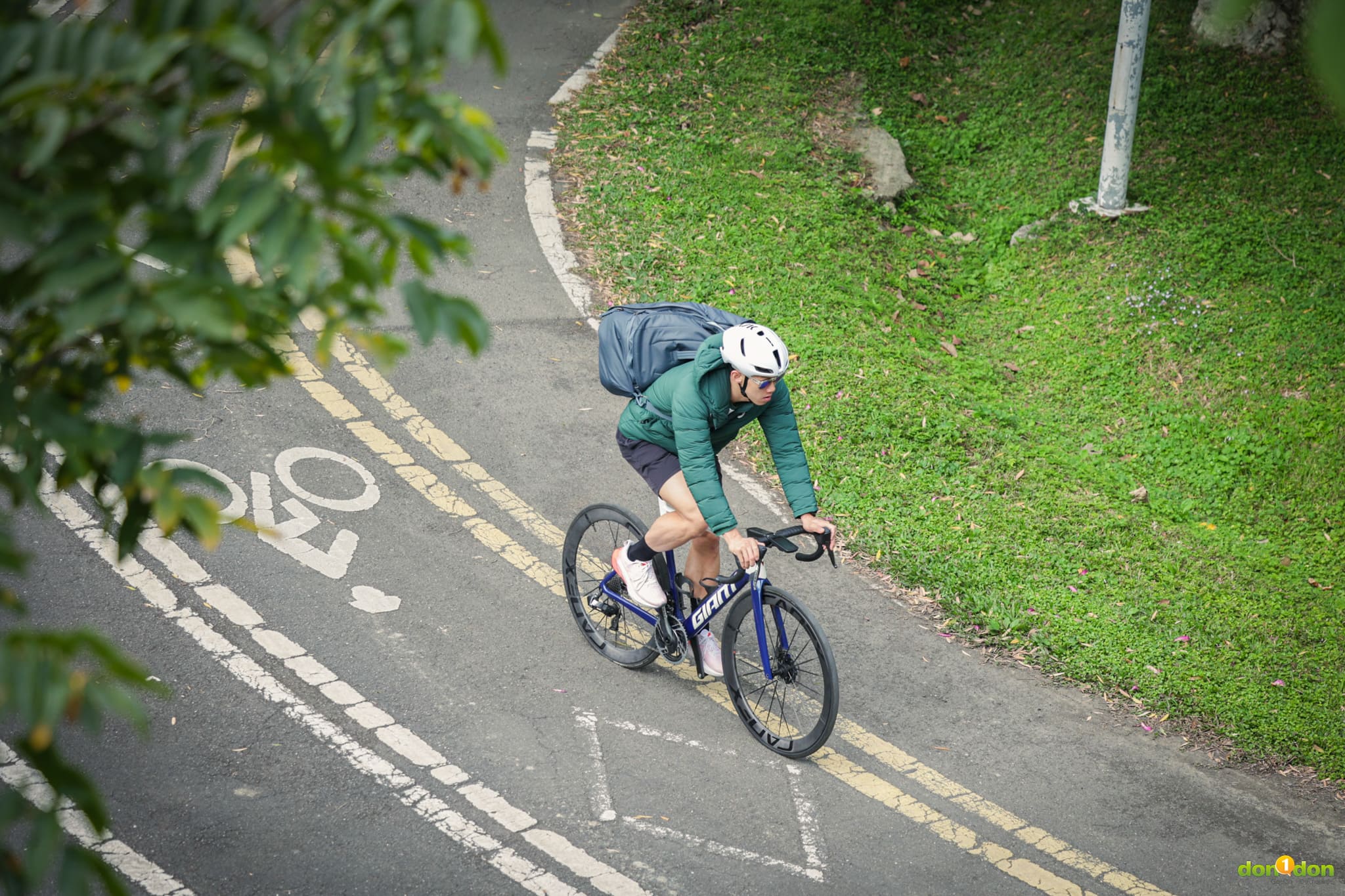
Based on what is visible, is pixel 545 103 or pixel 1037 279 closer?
pixel 1037 279

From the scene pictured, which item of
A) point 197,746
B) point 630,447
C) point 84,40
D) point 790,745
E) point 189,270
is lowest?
point 790,745

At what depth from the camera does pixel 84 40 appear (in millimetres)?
2053

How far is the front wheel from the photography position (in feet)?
16.7

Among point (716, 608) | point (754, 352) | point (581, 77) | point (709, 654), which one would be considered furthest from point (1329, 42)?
point (581, 77)

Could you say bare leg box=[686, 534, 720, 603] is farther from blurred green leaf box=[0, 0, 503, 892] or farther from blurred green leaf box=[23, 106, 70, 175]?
blurred green leaf box=[23, 106, 70, 175]

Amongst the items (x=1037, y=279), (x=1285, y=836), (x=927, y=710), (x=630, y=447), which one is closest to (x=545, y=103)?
(x=1037, y=279)

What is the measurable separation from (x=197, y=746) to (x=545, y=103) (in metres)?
8.57

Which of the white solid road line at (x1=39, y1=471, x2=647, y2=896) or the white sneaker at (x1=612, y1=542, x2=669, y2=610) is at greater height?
the white sneaker at (x1=612, y1=542, x2=669, y2=610)

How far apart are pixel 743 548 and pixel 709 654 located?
1.13 m

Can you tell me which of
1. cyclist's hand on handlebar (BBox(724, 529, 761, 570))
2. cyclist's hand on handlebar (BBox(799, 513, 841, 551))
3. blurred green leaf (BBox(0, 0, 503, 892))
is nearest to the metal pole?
cyclist's hand on handlebar (BBox(799, 513, 841, 551))

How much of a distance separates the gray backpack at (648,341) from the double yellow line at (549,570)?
5.12 ft

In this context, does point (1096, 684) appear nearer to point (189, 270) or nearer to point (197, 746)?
point (197, 746)

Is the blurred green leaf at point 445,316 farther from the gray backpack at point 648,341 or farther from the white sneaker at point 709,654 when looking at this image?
the white sneaker at point 709,654

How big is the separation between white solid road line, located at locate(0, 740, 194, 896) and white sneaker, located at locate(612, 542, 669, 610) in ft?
8.02
